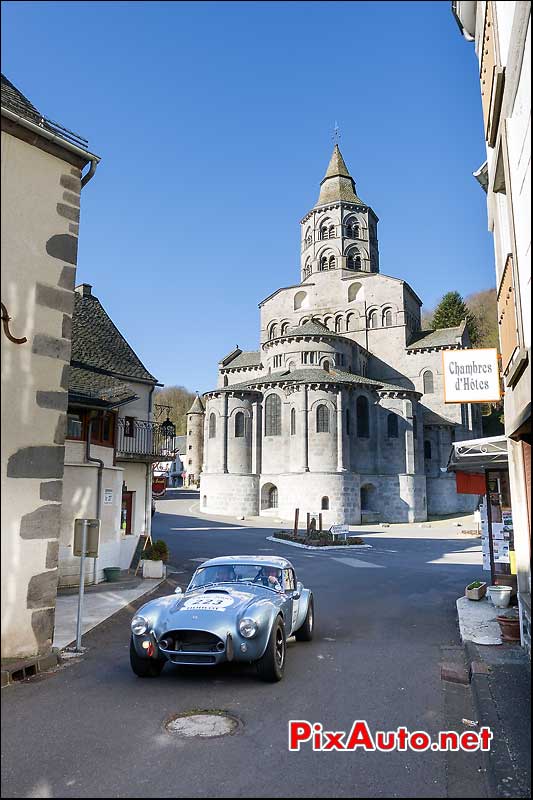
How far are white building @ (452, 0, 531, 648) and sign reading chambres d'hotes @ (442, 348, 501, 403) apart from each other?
89 centimetres

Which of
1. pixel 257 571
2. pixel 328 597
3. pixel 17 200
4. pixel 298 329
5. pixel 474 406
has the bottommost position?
pixel 328 597

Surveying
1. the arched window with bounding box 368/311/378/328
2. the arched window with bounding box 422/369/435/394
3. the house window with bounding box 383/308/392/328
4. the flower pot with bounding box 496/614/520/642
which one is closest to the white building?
the flower pot with bounding box 496/614/520/642

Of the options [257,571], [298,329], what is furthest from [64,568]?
[298,329]

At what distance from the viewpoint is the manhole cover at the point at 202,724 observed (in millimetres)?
5426

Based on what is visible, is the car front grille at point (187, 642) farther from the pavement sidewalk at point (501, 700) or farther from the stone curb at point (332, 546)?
the stone curb at point (332, 546)

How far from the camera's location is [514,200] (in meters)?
6.35

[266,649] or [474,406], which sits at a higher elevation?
[474,406]

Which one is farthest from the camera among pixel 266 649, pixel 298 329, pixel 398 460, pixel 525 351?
pixel 298 329

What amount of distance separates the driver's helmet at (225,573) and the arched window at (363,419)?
40.3m

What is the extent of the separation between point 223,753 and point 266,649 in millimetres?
2183

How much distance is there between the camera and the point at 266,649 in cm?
709

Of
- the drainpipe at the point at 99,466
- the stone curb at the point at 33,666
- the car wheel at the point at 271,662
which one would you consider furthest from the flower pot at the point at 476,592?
the drainpipe at the point at 99,466

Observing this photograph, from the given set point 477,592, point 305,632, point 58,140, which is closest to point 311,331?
point 477,592

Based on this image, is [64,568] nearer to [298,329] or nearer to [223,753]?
[223,753]
